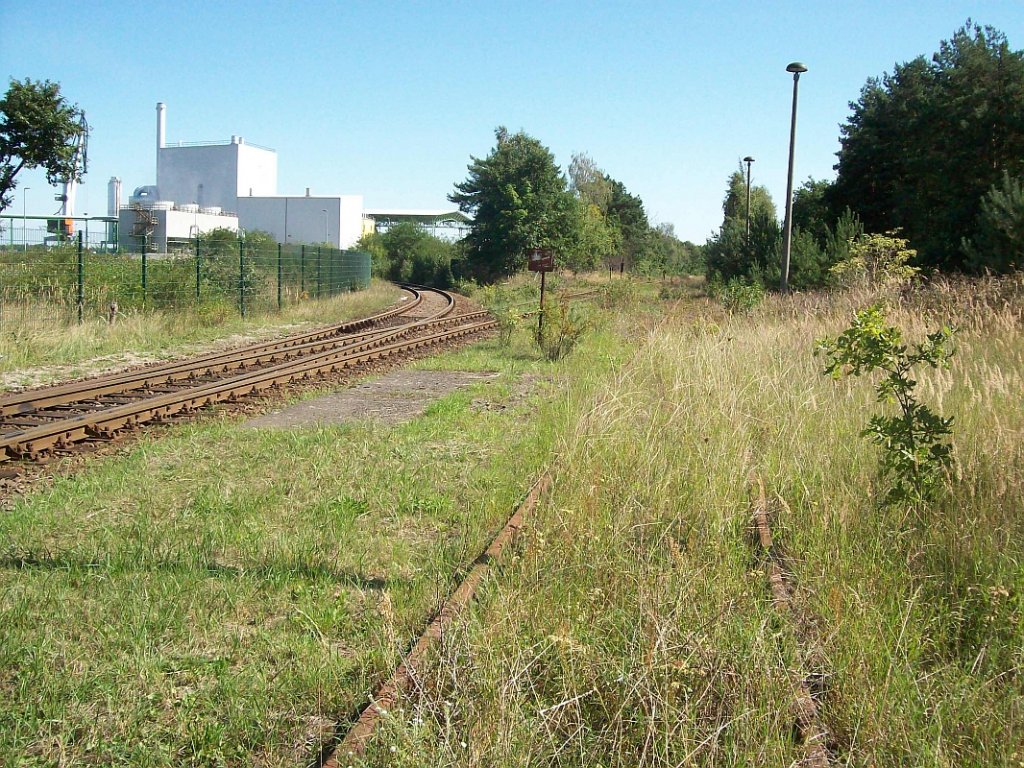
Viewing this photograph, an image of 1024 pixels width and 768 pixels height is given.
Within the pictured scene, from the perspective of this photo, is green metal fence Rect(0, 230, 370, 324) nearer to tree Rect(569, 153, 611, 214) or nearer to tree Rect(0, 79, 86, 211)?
tree Rect(0, 79, 86, 211)

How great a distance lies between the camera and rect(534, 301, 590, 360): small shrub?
17.0 meters

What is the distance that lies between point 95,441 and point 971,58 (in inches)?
1523

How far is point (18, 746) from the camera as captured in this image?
11.0ft

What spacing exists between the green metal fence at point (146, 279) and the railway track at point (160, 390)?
429 cm

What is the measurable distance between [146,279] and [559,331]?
10.8m

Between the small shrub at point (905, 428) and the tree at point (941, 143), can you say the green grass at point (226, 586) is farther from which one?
the tree at point (941, 143)

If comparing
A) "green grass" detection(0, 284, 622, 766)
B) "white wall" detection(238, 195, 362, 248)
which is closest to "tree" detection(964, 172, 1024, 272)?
"green grass" detection(0, 284, 622, 766)

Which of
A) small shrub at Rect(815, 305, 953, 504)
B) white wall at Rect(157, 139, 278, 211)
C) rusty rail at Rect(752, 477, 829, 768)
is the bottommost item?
rusty rail at Rect(752, 477, 829, 768)

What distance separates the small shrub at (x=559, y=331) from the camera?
55.6 feet

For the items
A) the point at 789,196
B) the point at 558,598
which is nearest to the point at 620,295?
the point at 789,196

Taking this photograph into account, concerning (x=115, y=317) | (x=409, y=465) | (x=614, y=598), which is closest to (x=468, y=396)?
(x=409, y=465)

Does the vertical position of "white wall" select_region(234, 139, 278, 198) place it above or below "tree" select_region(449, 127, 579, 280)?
above

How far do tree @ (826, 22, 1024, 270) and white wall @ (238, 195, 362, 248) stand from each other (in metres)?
50.5

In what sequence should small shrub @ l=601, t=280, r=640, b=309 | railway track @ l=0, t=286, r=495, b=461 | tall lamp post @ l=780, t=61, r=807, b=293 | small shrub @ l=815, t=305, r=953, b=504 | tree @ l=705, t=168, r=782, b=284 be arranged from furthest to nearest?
tree @ l=705, t=168, r=782, b=284 < small shrub @ l=601, t=280, r=640, b=309 < tall lamp post @ l=780, t=61, r=807, b=293 < railway track @ l=0, t=286, r=495, b=461 < small shrub @ l=815, t=305, r=953, b=504
